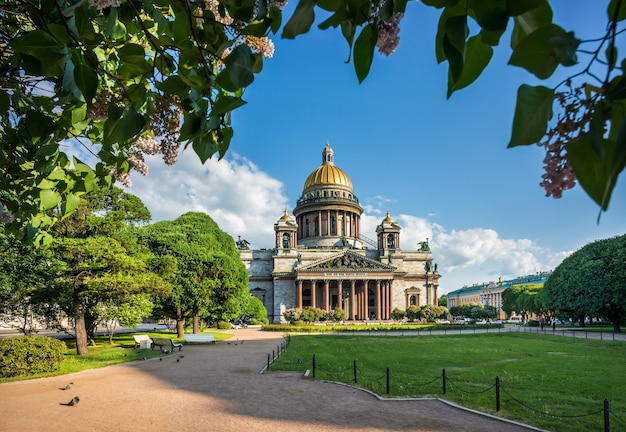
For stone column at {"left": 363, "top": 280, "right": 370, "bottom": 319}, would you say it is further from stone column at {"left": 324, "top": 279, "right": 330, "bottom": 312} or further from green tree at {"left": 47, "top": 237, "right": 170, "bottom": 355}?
green tree at {"left": 47, "top": 237, "right": 170, "bottom": 355}

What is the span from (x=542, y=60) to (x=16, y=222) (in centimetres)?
662

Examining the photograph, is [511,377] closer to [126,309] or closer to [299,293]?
[126,309]

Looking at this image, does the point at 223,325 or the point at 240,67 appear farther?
the point at 223,325

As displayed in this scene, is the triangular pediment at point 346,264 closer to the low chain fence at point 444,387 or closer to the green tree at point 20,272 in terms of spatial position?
the green tree at point 20,272

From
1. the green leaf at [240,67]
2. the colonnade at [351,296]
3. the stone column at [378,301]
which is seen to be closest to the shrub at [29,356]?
the green leaf at [240,67]

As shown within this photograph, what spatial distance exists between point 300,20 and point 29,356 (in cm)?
2072

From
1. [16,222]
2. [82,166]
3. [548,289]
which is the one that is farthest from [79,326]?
[548,289]

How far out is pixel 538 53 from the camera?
3.80 feet

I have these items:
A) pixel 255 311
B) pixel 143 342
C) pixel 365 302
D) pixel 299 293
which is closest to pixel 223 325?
pixel 255 311

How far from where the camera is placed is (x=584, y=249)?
50.7 meters

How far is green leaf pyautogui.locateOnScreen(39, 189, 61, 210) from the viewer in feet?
13.7

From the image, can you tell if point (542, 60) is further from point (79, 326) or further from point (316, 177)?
point (316, 177)

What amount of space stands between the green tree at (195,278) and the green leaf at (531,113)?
32713 mm

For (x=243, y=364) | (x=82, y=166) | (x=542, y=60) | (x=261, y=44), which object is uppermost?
(x=261, y=44)
